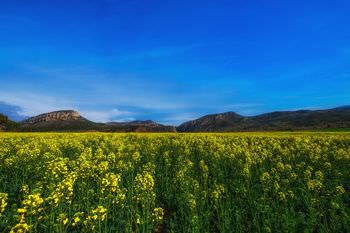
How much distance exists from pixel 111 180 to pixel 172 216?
4.62 m

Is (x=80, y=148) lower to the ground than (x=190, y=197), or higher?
higher

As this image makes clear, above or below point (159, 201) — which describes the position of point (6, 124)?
above

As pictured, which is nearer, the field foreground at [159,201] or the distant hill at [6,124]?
the field foreground at [159,201]

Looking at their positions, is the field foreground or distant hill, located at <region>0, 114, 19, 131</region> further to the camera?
distant hill, located at <region>0, 114, 19, 131</region>

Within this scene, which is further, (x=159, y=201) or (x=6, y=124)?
(x=6, y=124)

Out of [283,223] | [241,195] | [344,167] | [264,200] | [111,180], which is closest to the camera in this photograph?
[111,180]

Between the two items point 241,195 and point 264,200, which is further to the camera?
point 241,195

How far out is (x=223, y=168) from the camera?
69.2 feet

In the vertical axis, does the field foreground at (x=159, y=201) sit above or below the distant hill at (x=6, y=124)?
below

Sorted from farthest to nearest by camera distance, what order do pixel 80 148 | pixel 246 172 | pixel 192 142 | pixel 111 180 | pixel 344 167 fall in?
pixel 192 142 < pixel 80 148 < pixel 344 167 < pixel 246 172 < pixel 111 180

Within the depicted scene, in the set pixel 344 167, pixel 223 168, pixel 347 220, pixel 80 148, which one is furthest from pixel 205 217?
pixel 80 148

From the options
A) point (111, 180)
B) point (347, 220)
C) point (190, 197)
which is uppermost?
point (111, 180)

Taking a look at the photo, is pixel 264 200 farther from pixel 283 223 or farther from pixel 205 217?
pixel 205 217

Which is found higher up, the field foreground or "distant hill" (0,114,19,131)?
"distant hill" (0,114,19,131)
